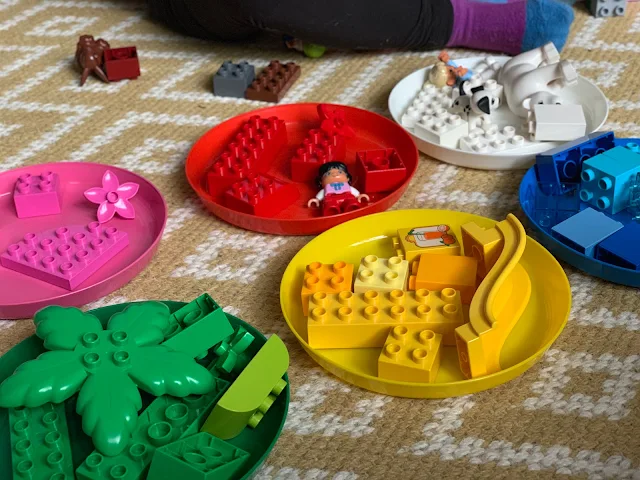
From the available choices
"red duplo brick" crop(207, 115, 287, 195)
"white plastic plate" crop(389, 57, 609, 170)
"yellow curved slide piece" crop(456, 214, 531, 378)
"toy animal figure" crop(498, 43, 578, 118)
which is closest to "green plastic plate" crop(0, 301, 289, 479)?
"yellow curved slide piece" crop(456, 214, 531, 378)

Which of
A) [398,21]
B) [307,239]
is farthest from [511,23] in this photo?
[307,239]

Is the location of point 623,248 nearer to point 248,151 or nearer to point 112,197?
point 248,151

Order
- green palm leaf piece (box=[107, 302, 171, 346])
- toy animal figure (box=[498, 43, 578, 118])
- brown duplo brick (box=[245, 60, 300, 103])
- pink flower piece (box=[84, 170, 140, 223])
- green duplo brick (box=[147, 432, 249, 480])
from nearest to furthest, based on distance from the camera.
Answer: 1. green duplo brick (box=[147, 432, 249, 480])
2. green palm leaf piece (box=[107, 302, 171, 346])
3. pink flower piece (box=[84, 170, 140, 223])
4. toy animal figure (box=[498, 43, 578, 118])
5. brown duplo brick (box=[245, 60, 300, 103])

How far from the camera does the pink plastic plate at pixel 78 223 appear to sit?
74 centimetres

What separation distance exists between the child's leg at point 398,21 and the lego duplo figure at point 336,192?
0.31 metres

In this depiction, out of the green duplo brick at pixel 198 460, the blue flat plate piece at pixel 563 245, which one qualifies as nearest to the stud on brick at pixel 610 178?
the blue flat plate piece at pixel 563 245

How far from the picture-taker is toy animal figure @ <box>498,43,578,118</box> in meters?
0.95

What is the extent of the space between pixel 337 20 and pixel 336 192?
1.19 feet

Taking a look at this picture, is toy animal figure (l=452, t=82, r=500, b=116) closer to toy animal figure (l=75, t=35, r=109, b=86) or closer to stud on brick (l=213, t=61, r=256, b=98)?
stud on brick (l=213, t=61, r=256, b=98)

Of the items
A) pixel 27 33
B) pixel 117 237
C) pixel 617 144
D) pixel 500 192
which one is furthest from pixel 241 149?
pixel 27 33

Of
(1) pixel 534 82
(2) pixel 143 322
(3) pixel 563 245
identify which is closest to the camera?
(2) pixel 143 322

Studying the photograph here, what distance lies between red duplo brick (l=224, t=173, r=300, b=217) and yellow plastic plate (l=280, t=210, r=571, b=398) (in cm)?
9

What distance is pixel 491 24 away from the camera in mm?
1135

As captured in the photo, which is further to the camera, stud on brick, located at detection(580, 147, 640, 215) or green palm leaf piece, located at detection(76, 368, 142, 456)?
stud on brick, located at detection(580, 147, 640, 215)
